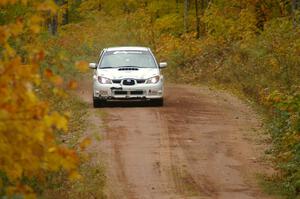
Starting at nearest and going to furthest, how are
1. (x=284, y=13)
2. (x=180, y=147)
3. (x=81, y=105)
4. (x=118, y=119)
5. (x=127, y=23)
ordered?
(x=180, y=147) < (x=118, y=119) < (x=81, y=105) < (x=284, y=13) < (x=127, y=23)

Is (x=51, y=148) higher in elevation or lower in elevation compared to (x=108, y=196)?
higher

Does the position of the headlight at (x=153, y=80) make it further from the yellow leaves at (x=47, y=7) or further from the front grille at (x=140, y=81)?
the yellow leaves at (x=47, y=7)

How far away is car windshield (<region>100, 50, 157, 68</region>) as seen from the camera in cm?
2056

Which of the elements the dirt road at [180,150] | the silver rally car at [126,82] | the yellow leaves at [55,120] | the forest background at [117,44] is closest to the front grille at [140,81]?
the silver rally car at [126,82]

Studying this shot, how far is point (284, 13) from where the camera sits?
32375 millimetres

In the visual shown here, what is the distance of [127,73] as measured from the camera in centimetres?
1981

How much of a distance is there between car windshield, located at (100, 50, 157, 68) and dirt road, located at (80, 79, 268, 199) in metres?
1.14

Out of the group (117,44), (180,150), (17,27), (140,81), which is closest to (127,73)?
(140,81)

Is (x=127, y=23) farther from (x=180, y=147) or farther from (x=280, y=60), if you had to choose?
(x=180, y=147)

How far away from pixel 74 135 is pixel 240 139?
331 centimetres

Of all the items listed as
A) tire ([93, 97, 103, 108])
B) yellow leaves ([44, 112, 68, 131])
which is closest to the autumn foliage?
yellow leaves ([44, 112, 68, 131])

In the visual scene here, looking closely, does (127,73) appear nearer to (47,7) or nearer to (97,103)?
(97,103)

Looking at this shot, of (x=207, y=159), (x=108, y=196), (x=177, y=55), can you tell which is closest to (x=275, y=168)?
(x=207, y=159)

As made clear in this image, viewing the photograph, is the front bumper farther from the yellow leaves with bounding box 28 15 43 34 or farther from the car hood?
the yellow leaves with bounding box 28 15 43 34
